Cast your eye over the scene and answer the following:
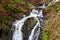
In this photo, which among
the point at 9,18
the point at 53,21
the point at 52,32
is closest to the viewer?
the point at 52,32

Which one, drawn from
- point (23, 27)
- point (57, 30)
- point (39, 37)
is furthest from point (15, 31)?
point (57, 30)

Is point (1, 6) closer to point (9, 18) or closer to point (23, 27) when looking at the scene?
point (9, 18)

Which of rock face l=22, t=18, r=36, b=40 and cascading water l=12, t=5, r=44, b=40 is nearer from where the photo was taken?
cascading water l=12, t=5, r=44, b=40

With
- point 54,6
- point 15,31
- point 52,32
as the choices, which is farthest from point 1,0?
point 52,32

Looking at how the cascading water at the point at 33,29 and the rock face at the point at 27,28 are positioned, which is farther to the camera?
the rock face at the point at 27,28

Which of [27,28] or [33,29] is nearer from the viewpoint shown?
[33,29]

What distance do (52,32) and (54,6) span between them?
3616 mm

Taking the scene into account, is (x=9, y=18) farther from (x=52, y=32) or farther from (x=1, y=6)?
(x=52, y=32)

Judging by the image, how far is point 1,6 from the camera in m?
15.7

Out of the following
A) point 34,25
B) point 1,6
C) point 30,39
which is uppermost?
point 1,6

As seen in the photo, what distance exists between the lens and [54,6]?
627 inches

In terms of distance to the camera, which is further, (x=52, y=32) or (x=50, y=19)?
(x=50, y=19)

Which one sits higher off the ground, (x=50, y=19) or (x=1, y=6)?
(x=1, y=6)

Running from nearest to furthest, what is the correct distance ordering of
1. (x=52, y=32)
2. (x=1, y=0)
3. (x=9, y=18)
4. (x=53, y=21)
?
1. (x=52, y=32)
2. (x=53, y=21)
3. (x=9, y=18)
4. (x=1, y=0)
